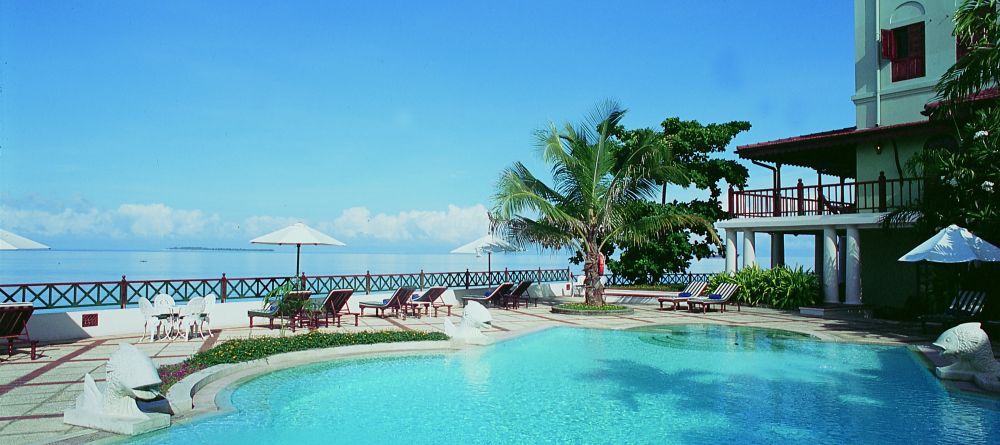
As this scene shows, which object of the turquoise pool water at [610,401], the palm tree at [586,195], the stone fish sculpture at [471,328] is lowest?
the turquoise pool water at [610,401]

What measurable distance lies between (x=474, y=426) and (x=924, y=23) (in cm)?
1928

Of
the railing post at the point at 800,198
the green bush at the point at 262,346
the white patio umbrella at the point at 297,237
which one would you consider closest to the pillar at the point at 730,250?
the railing post at the point at 800,198

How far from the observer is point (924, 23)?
19.2 meters

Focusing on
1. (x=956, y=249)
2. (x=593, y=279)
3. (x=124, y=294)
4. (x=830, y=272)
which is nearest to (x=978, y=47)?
(x=956, y=249)

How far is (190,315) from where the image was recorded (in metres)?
12.2

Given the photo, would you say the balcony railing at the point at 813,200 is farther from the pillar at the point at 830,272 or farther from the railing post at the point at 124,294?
the railing post at the point at 124,294

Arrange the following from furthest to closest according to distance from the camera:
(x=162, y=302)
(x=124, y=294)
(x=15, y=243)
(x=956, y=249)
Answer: (x=124, y=294), (x=162, y=302), (x=956, y=249), (x=15, y=243)

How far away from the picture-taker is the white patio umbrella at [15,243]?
10766 mm

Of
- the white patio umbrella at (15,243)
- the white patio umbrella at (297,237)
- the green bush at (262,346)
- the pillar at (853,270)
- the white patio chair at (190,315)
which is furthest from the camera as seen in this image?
the pillar at (853,270)

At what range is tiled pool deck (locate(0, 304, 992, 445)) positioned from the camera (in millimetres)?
6352

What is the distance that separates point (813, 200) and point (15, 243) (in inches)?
749

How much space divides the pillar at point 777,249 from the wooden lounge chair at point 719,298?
4.88 m

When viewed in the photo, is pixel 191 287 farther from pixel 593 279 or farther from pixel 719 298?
pixel 719 298

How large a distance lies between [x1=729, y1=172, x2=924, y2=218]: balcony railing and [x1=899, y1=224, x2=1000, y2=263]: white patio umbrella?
557 cm
